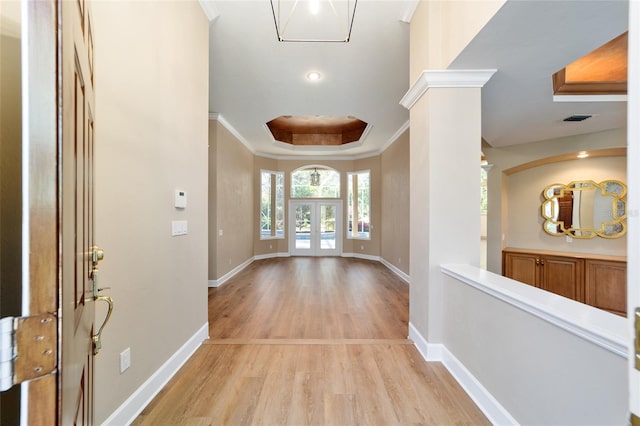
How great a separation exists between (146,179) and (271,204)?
6.23 m

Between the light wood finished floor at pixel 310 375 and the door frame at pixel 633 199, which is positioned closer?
the door frame at pixel 633 199

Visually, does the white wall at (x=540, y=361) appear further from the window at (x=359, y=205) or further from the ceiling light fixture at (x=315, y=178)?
the ceiling light fixture at (x=315, y=178)

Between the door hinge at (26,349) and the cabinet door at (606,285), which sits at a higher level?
the door hinge at (26,349)

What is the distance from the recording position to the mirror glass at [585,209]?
3973 mm

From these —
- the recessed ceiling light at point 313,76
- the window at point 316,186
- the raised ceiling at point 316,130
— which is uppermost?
the raised ceiling at point 316,130

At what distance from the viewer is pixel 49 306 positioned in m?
0.42

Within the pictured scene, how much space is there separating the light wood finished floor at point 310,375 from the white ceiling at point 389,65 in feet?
8.26

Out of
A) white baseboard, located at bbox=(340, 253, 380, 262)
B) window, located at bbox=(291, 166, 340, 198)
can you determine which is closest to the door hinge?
white baseboard, located at bbox=(340, 253, 380, 262)

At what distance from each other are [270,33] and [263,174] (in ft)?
16.7

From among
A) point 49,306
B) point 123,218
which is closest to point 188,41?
point 123,218

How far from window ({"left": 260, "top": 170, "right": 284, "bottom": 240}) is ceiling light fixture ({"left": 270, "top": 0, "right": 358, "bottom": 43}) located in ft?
16.6

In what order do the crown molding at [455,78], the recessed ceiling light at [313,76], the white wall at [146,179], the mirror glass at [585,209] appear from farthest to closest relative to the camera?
the mirror glass at [585,209] → the recessed ceiling light at [313,76] → the crown molding at [455,78] → the white wall at [146,179]

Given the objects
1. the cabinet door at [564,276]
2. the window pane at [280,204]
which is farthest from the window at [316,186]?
the cabinet door at [564,276]

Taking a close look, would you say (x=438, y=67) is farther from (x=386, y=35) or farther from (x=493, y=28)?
(x=386, y=35)
